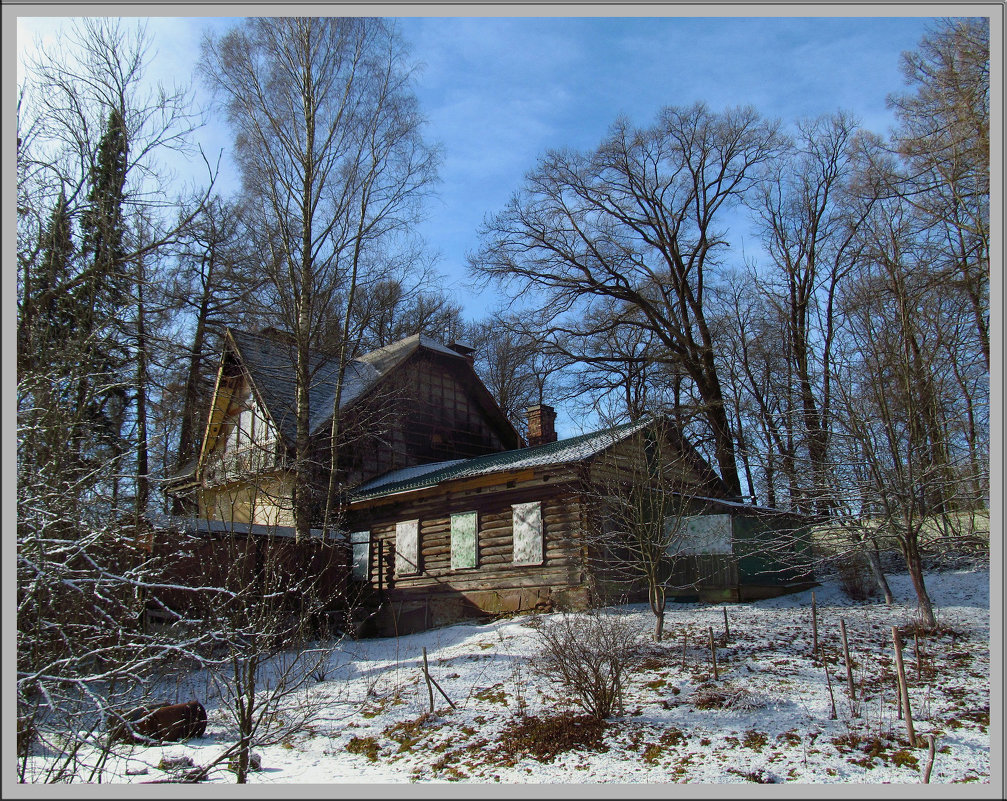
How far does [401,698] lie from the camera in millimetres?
10625

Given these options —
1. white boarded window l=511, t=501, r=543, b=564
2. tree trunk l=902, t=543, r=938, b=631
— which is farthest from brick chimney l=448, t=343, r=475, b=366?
tree trunk l=902, t=543, r=938, b=631

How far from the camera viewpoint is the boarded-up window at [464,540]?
17922 mm

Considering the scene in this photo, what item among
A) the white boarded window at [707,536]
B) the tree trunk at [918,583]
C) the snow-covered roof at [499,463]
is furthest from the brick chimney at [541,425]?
the tree trunk at [918,583]

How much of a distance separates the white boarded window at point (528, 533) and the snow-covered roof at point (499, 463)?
3.53 ft

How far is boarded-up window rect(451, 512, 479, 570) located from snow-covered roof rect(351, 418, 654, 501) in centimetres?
109

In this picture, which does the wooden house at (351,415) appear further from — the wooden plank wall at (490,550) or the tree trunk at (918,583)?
the tree trunk at (918,583)

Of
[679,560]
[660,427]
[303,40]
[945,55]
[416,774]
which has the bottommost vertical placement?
[416,774]

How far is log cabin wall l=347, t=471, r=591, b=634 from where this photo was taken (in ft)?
52.9

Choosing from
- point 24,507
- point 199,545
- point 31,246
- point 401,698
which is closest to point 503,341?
point 199,545

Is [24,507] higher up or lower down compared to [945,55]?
lower down

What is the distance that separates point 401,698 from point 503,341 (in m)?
26.6

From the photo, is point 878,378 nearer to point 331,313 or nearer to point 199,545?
point 199,545

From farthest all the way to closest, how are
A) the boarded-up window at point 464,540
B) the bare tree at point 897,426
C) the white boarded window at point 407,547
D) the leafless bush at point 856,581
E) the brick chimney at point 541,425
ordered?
the brick chimney at point 541,425
the white boarded window at point 407,547
the boarded-up window at point 464,540
the leafless bush at point 856,581
the bare tree at point 897,426

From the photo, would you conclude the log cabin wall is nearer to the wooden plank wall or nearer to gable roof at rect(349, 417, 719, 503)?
the wooden plank wall
